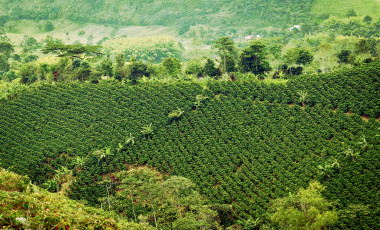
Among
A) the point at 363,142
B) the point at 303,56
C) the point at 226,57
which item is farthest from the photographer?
the point at 226,57

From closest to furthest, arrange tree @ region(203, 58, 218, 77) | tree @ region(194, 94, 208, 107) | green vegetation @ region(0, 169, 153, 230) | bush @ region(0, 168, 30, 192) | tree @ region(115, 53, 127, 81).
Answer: green vegetation @ region(0, 169, 153, 230), bush @ region(0, 168, 30, 192), tree @ region(194, 94, 208, 107), tree @ region(203, 58, 218, 77), tree @ region(115, 53, 127, 81)

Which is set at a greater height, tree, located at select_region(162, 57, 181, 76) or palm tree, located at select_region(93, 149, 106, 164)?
tree, located at select_region(162, 57, 181, 76)

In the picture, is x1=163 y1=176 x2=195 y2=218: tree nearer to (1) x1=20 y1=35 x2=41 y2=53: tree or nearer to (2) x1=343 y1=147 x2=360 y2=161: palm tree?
(2) x1=343 y1=147 x2=360 y2=161: palm tree

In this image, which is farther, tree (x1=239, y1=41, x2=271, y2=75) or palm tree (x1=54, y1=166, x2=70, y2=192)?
tree (x1=239, y1=41, x2=271, y2=75)

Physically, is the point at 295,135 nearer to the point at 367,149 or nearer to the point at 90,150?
the point at 367,149

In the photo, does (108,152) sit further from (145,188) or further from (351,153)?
(351,153)

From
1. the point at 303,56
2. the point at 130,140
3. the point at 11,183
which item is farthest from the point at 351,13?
the point at 11,183

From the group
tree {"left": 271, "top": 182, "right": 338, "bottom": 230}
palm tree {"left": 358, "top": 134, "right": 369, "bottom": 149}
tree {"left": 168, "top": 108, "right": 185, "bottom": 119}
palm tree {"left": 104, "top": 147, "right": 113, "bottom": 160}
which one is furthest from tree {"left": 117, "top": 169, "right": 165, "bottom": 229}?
palm tree {"left": 358, "top": 134, "right": 369, "bottom": 149}
